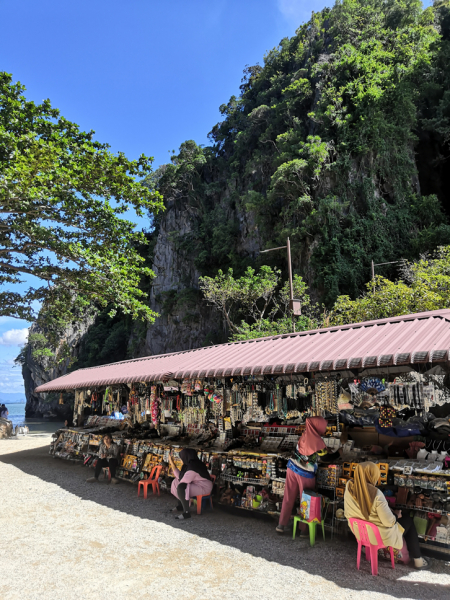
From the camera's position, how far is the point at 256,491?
6879mm

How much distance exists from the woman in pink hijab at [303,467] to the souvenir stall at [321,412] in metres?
0.27

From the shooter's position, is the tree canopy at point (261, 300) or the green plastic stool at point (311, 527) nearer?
the green plastic stool at point (311, 527)

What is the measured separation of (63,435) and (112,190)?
7.96 metres

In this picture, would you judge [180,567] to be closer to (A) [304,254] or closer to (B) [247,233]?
(A) [304,254]

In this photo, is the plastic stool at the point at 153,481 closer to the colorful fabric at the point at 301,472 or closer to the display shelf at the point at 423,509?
the colorful fabric at the point at 301,472

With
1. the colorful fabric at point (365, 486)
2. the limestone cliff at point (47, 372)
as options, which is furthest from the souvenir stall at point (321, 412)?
the limestone cliff at point (47, 372)

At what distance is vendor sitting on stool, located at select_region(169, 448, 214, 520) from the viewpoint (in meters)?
6.80

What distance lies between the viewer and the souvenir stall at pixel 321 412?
201 inches

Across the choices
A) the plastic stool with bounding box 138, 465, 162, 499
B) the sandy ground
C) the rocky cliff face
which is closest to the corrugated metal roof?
the plastic stool with bounding box 138, 465, 162, 499

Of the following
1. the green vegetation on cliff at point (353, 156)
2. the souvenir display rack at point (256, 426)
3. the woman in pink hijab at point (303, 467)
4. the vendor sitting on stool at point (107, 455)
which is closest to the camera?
the woman in pink hijab at point (303, 467)

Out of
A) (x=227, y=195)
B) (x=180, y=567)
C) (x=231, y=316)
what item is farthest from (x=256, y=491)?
(x=227, y=195)

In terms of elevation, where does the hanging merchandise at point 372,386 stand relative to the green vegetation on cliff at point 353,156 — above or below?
below

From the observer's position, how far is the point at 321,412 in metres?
7.28

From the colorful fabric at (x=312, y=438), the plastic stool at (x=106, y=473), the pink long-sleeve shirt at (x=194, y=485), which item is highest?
the colorful fabric at (x=312, y=438)
